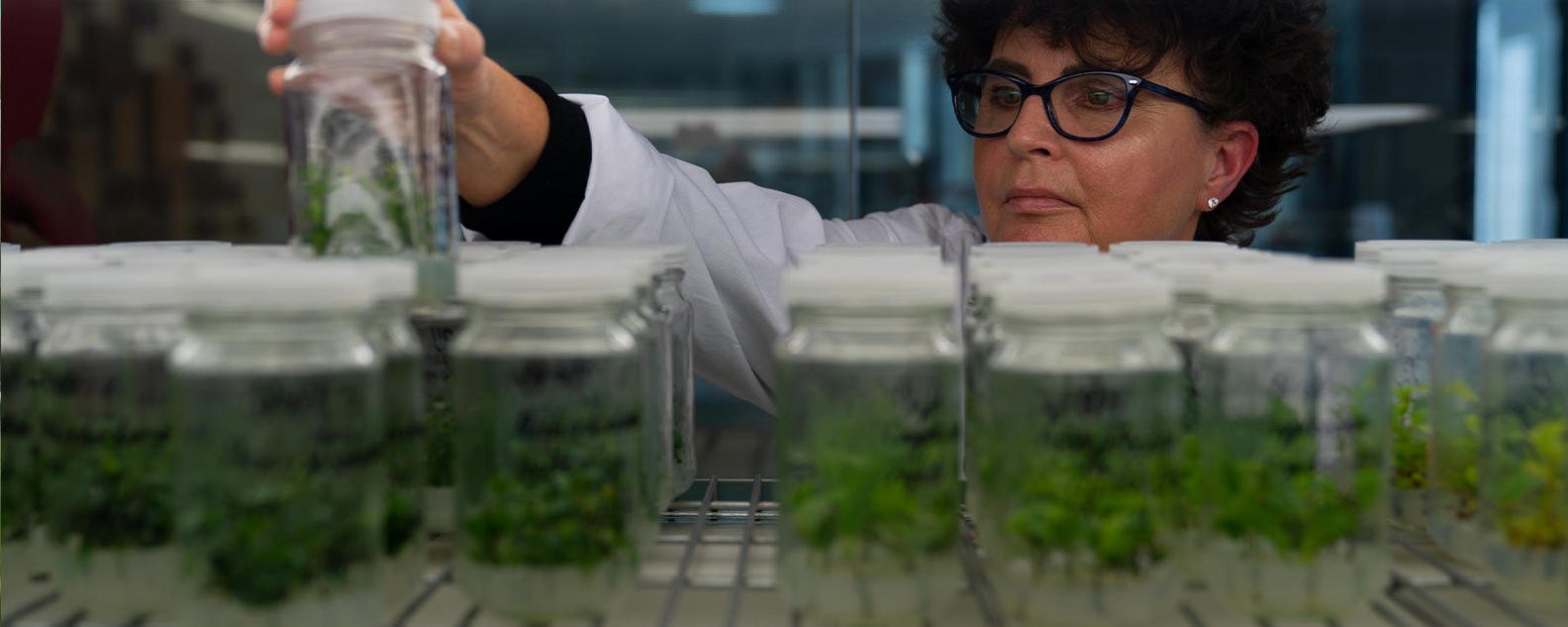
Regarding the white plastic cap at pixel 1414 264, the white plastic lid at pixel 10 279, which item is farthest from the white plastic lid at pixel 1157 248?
the white plastic lid at pixel 10 279

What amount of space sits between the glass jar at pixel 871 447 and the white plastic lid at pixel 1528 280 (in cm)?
35

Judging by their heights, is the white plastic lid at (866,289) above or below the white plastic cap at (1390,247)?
below

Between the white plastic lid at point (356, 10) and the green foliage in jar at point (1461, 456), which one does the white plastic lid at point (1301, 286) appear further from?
the white plastic lid at point (356, 10)

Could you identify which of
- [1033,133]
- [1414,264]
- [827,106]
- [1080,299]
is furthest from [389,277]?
[827,106]

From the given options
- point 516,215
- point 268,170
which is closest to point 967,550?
point 516,215

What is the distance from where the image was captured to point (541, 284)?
0.64 meters

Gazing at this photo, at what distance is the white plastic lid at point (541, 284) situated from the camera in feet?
2.12

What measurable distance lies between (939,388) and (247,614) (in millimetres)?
428

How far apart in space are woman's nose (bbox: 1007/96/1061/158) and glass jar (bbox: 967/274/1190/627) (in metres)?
0.91

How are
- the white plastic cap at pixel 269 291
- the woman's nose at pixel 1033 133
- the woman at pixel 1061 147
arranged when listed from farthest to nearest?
the woman's nose at pixel 1033 133
the woman at pixel 1061 147
the white plastic cap at pixel 269 291

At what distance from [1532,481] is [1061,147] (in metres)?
0.93

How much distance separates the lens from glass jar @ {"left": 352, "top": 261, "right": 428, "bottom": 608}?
2.23 ft

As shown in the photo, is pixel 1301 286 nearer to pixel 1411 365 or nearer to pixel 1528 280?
pixel 1528 280

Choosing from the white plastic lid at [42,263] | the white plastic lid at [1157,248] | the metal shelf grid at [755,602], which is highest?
the white plastic lid at [1157,248]
